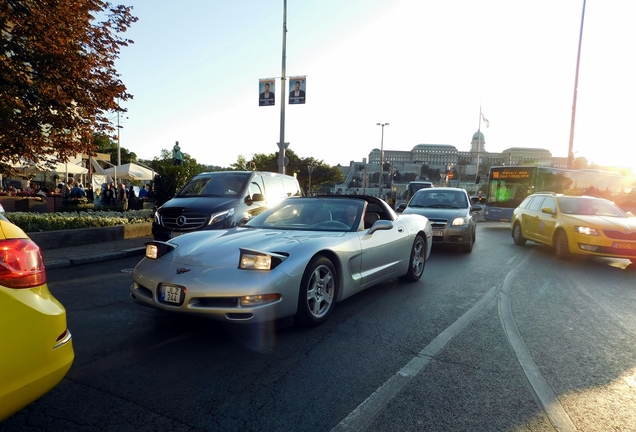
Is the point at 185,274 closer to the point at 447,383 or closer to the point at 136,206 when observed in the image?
the point at 447,383

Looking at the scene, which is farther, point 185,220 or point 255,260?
point 185,220

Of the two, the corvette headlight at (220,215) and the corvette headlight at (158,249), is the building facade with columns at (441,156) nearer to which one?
the corvette headlight at (220,215)

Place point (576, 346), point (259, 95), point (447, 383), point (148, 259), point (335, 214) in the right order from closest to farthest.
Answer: point (447, 383) < point (576, 346) < point (148, 259) < point (335, 214) < point (259, 95)

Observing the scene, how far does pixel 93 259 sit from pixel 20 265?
6.69 metres

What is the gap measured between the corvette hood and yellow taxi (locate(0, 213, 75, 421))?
5.48ft

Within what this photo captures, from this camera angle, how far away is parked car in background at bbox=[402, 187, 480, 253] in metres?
9.68

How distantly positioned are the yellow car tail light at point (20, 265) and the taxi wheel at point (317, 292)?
7.31 feet

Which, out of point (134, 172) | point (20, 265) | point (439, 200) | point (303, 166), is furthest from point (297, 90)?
point (303, 166)

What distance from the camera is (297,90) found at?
60.2 ft

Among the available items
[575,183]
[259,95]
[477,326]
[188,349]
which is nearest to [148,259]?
[188,349]

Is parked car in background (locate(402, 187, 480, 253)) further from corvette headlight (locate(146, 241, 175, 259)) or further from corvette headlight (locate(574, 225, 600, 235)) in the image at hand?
corvette headlight (locate(146, 241, 175, 259))

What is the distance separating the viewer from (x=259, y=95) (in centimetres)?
1866

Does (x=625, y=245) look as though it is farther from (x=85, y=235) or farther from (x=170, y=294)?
(x=85, y=235)

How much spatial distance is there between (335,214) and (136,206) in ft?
51.0
